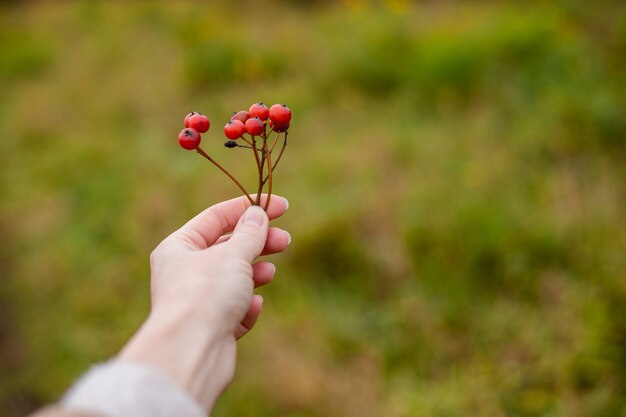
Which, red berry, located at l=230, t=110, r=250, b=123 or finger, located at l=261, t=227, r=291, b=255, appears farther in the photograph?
finger, located at l=261, t=227, r=291, b=255

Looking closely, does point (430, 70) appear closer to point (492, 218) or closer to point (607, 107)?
point (607, 107)

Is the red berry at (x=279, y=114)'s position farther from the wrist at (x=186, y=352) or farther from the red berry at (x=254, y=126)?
the wrist at (x=186, y=352)

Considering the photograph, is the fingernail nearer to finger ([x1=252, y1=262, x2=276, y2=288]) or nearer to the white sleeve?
finger ([x1=252, y1=262, x2=276, y2=288])

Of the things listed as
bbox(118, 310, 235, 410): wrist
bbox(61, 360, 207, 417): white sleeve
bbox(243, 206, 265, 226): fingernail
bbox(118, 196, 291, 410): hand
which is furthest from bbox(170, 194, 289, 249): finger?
bbox(61, 360, 207, 417): white sleeve

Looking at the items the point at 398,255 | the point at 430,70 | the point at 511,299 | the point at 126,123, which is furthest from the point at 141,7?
the point at 511,299

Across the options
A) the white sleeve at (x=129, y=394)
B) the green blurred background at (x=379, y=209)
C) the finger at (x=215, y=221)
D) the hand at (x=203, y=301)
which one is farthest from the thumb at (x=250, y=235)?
the green blurred background at (x=379, y=209)

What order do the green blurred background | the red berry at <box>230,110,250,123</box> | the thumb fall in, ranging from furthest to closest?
the green blurred background → the red berry at <box>230,110,250,123</box> → the thumb

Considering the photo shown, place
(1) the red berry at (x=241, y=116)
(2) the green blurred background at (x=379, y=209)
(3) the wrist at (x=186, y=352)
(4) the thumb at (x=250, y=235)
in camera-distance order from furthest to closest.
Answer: (2) the green blurred background at (x=379, y=209) < (1) the red berry at (x=241, y=116) < (4) the thumb at (x=250, y=235) < (3) the wrist at (x=186, y=352)
